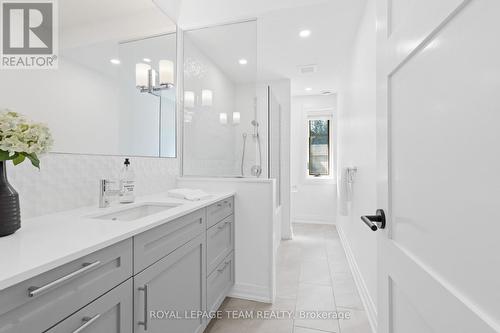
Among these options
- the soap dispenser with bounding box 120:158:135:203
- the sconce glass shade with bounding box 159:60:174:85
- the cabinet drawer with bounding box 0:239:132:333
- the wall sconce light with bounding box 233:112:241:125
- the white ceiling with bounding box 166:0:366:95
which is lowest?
the cabinet drawer with bounding box 0:239:132:333

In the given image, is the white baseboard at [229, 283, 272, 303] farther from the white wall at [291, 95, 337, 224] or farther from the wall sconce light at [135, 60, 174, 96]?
the white wall at [291, 95, 337, 224]

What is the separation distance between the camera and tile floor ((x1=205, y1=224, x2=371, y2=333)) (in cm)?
170

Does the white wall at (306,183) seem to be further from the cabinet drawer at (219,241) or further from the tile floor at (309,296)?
the cabinet drawer at (219,241)

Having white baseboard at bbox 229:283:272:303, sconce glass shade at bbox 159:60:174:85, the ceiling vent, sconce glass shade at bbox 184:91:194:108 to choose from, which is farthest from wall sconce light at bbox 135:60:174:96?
the ceiling vent

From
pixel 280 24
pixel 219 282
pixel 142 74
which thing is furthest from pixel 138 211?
pixel 280 24

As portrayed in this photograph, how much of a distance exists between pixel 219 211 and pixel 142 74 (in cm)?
119

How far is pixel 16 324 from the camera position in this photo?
56 cm

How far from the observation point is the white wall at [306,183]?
469cm

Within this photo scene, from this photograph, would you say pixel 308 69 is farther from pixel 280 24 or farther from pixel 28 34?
pixel 28 34

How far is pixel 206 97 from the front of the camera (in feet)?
7.93

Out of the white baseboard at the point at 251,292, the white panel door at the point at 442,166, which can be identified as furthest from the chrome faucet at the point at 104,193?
the white panel door at the point at 442,166

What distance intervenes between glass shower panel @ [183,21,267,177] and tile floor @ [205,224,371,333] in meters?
1.22

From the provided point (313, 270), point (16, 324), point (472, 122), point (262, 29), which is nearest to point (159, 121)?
point (262, 29)

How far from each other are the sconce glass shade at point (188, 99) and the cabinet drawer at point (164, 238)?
4.25 feet
